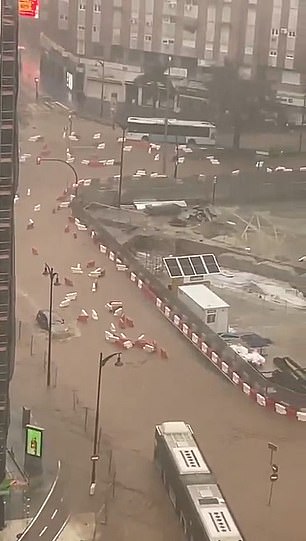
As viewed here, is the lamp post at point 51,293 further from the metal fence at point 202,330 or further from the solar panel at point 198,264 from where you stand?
the solar panel at point 198,264

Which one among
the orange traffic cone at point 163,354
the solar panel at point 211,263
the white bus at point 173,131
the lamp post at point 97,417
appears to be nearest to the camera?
the lamp post at point 97,417

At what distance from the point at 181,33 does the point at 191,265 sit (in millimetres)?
913

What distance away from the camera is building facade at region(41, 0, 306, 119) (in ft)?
13.4

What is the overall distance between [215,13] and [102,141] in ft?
2.24

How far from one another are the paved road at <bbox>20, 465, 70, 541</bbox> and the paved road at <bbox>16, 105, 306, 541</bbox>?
125 millimetres

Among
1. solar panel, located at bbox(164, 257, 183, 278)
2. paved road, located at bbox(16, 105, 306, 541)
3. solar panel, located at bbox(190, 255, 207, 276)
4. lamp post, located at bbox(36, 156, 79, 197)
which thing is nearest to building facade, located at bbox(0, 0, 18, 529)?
paved road, located at bbox(16, 105, 306, 541)

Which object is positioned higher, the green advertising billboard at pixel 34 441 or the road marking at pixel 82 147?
the road marking at pixel 82 147

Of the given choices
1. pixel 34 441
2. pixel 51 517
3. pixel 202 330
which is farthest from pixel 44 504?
pixel 202 330

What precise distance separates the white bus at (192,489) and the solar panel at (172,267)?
1.01 meters

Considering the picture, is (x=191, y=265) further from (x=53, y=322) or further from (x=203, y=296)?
(x=53, y=322)

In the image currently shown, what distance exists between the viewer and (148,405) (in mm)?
3330

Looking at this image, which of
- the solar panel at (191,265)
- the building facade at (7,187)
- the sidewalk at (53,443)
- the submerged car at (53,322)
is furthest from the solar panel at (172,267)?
the building facade at (7,187)

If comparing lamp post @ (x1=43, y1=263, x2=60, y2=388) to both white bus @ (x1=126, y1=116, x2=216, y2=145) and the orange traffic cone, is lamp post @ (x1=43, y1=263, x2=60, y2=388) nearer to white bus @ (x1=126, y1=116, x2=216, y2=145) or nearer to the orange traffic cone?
the orange traffic cone

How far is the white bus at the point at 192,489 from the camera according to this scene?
2674 millimetres
